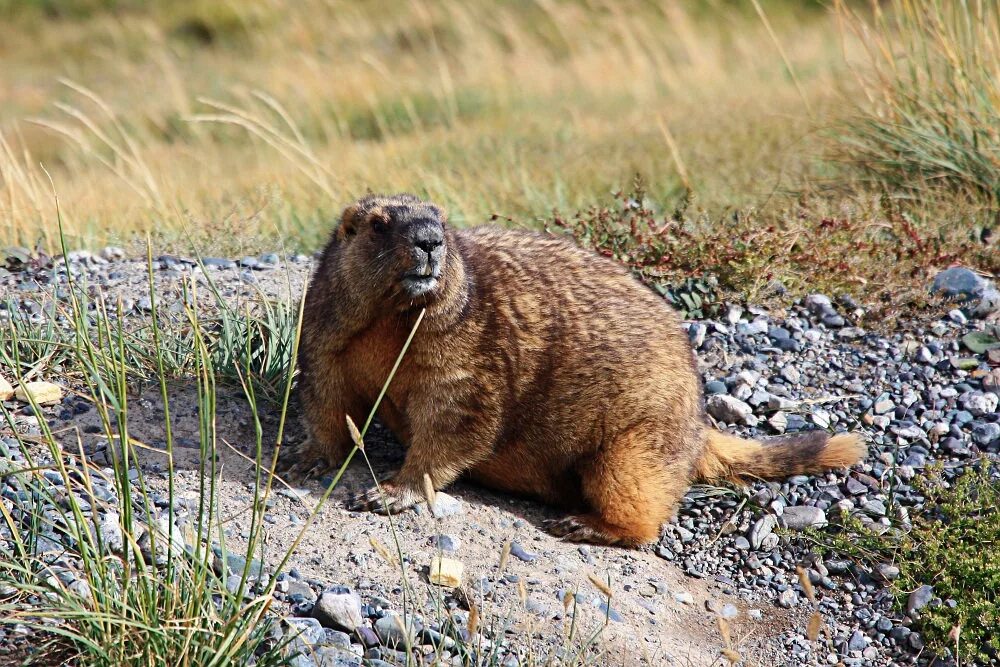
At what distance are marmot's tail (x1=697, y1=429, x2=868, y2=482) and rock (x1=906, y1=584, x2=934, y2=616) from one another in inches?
31.2

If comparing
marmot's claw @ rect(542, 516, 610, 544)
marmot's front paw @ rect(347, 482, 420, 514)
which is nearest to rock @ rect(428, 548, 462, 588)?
marmot's front paw @ rect(347, 482, 420, 514)

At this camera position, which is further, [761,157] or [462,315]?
[761,157]

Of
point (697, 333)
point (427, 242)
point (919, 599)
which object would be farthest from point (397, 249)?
point (919, 599)

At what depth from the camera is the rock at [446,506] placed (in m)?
4.53

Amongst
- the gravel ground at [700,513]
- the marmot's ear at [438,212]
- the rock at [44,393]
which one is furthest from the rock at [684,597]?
the rock at [44,393]

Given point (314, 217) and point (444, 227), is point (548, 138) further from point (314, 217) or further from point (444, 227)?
point (444, 227)

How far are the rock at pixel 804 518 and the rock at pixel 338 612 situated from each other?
219 centimetres

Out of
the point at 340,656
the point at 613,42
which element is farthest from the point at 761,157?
the point at 613,42

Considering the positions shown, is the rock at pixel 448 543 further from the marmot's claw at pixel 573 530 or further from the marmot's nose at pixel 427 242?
the marmot's nose at pixel 427 242

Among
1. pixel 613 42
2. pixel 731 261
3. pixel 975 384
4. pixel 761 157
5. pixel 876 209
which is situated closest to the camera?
pixel 975 384

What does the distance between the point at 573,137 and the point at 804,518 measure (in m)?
6.10

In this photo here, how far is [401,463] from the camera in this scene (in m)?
5.00

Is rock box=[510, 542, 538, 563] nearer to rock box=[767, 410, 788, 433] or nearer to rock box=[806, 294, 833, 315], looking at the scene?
rock box=[767, 410, 788, 433]

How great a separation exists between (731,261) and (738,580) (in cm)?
227
